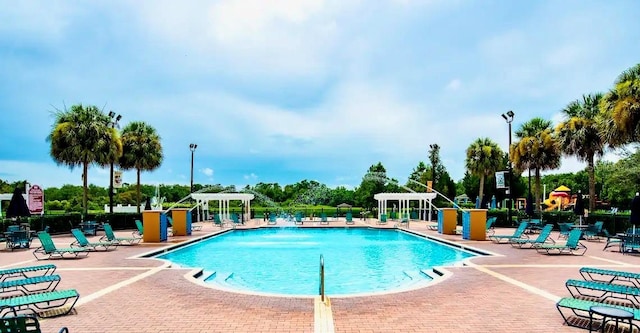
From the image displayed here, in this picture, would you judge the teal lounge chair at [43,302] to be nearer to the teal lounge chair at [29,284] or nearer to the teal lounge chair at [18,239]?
the teal lounge chair at [29,284]

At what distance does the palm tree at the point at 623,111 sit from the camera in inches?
745

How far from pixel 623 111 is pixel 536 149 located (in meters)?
12.7

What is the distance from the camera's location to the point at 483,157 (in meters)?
39.8

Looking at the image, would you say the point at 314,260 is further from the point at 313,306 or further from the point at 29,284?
the point at 29,284

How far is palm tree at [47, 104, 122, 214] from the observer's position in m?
25.2

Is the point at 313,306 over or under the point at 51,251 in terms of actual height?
under

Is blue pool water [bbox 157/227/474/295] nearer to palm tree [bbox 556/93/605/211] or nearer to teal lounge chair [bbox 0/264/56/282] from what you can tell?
teal lounge chair [bbox 0/264/56/282]

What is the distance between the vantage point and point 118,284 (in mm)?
9781

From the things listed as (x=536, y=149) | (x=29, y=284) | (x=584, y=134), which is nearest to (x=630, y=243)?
(x=584, y=134)

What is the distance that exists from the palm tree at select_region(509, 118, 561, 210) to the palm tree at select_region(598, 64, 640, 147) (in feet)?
31.0

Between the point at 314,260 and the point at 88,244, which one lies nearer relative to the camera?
the point at 88,244

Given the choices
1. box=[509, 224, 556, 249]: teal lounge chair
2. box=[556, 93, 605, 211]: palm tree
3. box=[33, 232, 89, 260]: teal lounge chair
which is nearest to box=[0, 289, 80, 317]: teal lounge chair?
box=[33, 232, 89, 260]: teal lounge chair

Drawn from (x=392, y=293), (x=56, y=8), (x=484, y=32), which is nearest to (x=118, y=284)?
(x=392, y=293)

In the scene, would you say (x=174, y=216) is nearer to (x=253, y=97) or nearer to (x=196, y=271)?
(x=253, y=97)
